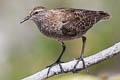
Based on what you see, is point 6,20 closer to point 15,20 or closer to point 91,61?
point 15,20

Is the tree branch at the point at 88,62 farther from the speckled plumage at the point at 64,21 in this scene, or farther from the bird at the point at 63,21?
the speckled plumage at the point at 64,21


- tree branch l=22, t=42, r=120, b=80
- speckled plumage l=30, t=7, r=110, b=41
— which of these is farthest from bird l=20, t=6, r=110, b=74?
tree branch l=22, t=42, r=120, b=80

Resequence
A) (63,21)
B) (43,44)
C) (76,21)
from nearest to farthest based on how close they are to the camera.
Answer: (63,21), (76,21), (43,44)

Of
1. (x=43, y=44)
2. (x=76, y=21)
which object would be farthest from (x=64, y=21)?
(x=43, y=44)

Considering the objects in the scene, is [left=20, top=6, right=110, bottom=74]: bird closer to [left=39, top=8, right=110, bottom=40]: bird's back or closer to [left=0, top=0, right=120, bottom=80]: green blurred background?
[left=39, top=8, right=110, bottom=40]: bird's back

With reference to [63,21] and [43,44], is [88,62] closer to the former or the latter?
[63,21]

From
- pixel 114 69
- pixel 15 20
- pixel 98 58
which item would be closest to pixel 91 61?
pixel 98 58

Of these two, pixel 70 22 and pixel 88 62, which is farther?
pixel 70 22
